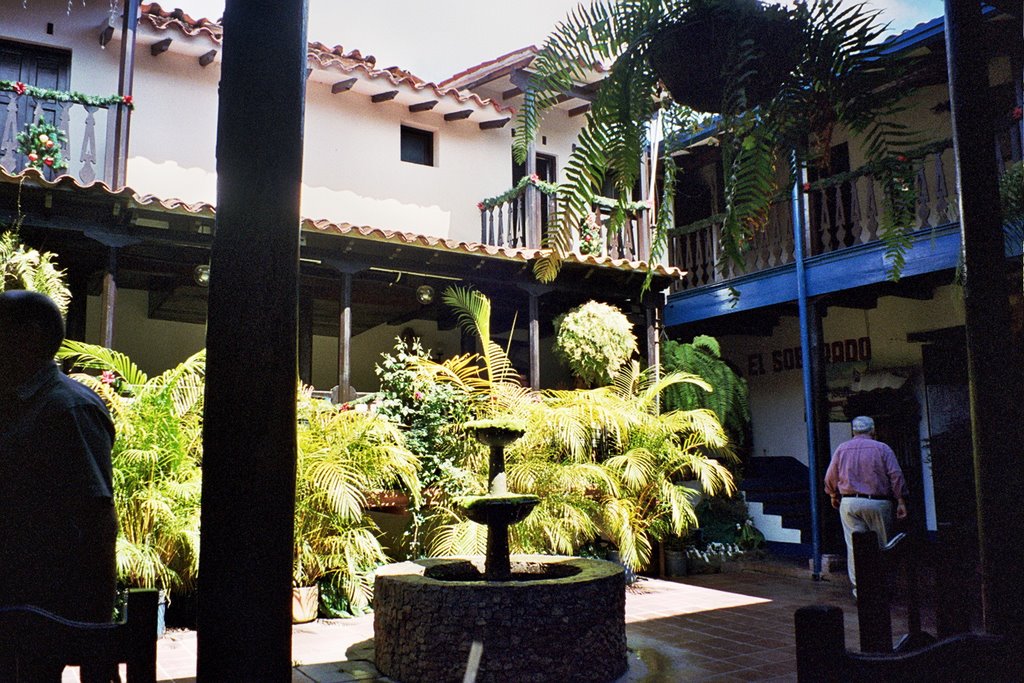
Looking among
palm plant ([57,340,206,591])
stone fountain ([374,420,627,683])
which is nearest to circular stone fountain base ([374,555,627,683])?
stone fountain ([374,420,627,683])

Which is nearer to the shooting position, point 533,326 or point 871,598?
point 871,598

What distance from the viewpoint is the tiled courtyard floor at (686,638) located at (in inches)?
218

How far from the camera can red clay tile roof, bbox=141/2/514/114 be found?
10477 millimetres

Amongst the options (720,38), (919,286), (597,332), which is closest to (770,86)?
(720,38)

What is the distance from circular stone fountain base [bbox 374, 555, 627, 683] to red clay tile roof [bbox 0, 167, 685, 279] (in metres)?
3.28

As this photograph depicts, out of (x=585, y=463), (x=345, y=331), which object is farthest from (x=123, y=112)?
(x=585, y=463)

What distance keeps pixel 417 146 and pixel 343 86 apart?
5.26 ft

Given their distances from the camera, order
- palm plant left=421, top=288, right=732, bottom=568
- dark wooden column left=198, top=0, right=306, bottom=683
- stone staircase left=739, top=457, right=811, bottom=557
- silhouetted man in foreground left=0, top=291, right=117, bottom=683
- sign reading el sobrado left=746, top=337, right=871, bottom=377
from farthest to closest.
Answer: sign reading el sobrado left=746, top=337, right=871, bottom=377 < stone staircase left=739, top=457, right=811, bottom=557 < palm plant left=421, top=288, right=732, bottom=568 < silhouetted man in foreground left=0, top=291, right=117, bottom=683 < dark wooden column left=198, top=0, right=306, bottom=683

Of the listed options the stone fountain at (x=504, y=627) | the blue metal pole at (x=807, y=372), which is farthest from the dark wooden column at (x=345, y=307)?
the blue metal pole at (x=807, y=372)

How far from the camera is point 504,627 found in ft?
16.4

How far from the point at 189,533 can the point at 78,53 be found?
7071mm

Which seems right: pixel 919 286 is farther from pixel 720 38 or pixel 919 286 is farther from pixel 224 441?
pixel 224 441

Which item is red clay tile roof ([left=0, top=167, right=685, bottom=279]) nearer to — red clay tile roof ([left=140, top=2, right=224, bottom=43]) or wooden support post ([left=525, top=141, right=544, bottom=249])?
wooden support post ([left=525, top=141, right=544, bottom=249])

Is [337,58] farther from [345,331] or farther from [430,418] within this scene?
[430,418]
